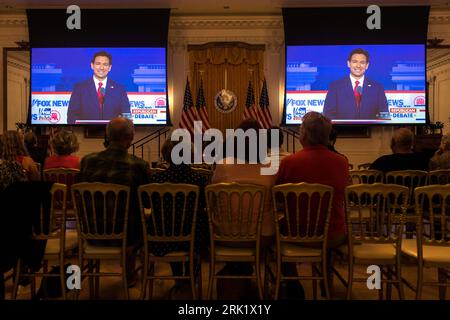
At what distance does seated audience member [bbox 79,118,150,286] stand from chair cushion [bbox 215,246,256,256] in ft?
2.13

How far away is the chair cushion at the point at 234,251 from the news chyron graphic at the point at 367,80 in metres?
6.07

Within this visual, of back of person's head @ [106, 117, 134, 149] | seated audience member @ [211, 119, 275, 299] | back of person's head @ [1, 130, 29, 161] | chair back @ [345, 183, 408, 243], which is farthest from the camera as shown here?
back of person's head @ [1, 130, 29, 161]

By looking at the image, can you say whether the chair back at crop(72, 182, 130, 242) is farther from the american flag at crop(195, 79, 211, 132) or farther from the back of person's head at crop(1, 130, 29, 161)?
the american flag at crop(195, 79, 211, 132)

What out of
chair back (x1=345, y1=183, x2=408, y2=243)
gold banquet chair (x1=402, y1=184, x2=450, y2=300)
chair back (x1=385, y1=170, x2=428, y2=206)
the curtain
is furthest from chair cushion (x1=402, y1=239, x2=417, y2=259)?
the curtain

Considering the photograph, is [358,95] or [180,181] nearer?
[180,181]

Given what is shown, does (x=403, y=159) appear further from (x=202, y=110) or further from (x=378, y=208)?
(x=202, y=110)

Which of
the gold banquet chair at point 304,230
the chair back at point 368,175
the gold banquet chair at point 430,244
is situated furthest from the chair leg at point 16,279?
the chair back at point 368,175

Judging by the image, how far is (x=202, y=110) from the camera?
8719 mm

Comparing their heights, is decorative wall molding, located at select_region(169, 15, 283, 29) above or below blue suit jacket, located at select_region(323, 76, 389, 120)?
above

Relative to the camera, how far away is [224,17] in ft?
29.3

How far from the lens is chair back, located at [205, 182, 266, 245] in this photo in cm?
278

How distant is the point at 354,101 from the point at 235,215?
249 inches

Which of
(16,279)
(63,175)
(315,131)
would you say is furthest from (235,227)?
(63,175)
